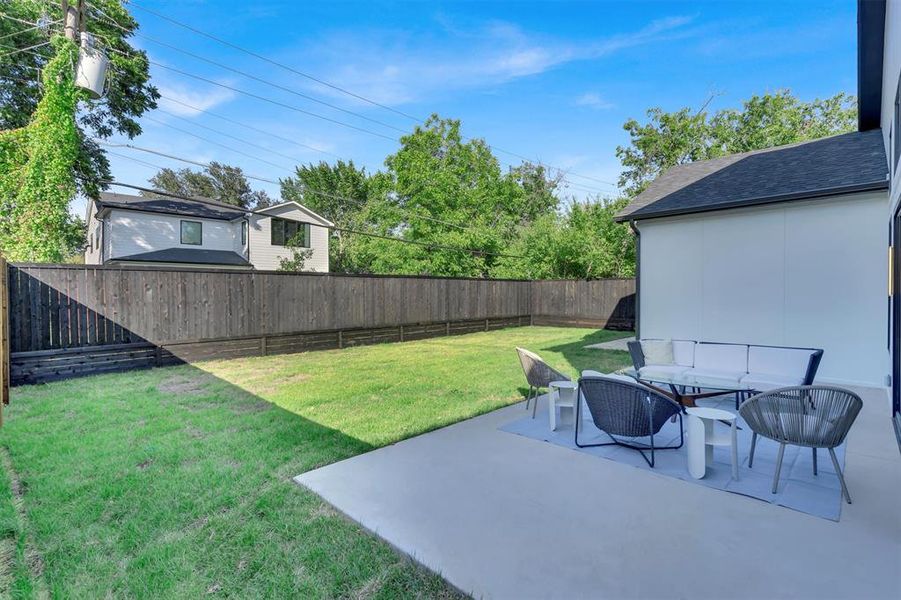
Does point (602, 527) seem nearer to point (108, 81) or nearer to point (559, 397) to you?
point (559, 397)

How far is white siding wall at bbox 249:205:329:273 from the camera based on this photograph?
19188mm

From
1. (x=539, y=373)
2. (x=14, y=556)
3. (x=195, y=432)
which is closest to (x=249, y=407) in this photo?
(x=195, y=432)

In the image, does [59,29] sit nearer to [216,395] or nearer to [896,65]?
[216,395]

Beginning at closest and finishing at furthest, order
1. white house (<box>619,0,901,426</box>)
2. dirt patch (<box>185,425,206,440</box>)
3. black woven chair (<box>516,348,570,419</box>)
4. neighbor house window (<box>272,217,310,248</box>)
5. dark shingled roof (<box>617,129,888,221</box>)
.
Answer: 1. dirt patch (<box>185,425,206,440</box>)
2. black woven chair (<box>516,348,570,419</box>)
3. white house (<box>619,0,901,426</box>)
4. dark shingled roof (<box>617,129,888,221</box>)
5. neighbor house window (<box>272,217,310,248</box>)

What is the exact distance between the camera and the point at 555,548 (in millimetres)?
2387

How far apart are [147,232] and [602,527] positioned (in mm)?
19846

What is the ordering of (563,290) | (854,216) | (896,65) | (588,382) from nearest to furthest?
(588,382) → (896,65) → (854,216) → (563,290)

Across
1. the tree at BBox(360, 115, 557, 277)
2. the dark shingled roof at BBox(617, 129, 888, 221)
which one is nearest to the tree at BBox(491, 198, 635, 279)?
the tree at BBox(360, 115, 557, 277)

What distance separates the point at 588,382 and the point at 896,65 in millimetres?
4918

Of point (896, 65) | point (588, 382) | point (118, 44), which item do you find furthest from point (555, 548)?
point (118, 44)

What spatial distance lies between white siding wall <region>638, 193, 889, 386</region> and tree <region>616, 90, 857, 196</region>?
53.7ft

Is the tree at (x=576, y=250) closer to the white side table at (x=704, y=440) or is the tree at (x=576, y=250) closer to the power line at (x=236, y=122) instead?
the power line at (x=236, y=122)

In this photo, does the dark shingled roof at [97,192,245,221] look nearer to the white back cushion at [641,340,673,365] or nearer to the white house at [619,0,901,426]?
the white house at [619,0,901,426]

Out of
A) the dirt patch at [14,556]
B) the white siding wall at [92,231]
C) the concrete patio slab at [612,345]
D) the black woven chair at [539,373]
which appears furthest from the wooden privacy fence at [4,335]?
the white siding wall at [92,231]
